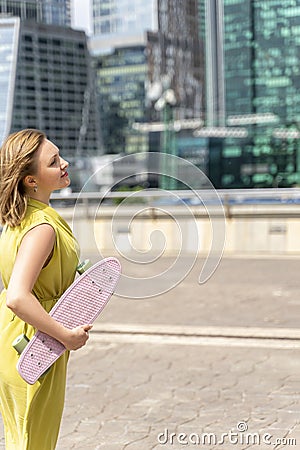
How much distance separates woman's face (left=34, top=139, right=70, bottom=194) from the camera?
2.62 metres

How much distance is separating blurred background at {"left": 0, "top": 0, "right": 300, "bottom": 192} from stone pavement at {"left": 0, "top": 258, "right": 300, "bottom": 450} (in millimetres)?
8640

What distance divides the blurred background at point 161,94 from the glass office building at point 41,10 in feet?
0.11

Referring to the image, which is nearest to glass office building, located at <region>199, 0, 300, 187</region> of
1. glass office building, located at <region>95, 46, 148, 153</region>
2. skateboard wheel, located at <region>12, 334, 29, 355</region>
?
glass office building, located at <region>95, 46, 148, 153</region>

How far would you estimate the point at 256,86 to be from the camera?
19.5 m

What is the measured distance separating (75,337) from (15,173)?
0.56m

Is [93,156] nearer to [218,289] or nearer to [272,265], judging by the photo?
[272,265]

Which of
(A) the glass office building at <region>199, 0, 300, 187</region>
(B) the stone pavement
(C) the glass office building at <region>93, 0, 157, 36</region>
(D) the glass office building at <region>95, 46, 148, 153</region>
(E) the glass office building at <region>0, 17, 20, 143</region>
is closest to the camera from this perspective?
(B) the stone pavement

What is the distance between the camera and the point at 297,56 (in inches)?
704

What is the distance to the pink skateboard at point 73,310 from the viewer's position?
249cm

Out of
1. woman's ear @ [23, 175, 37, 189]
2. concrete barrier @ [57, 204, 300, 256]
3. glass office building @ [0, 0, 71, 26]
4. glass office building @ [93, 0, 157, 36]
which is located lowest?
concrete barrier @ [57, 204, 300, 256]

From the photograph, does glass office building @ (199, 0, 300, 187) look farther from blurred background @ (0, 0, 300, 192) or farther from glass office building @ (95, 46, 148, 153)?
glass office building @ (95, 46, 148, 153)

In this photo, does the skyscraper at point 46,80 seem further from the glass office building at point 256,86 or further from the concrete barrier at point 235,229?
the concrete barrier at point 235,229

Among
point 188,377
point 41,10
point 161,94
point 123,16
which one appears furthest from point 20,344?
point 161,94

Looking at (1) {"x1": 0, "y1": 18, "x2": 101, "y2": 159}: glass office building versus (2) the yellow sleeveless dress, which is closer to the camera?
(2) the yellow sleeveless dress
